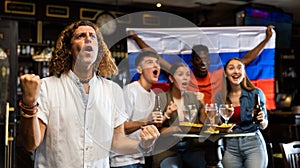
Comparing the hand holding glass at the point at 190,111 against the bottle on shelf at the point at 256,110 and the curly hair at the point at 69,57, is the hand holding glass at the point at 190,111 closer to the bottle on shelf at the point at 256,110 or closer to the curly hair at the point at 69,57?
the bottle on shelf at the point at 256,110

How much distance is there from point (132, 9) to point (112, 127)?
15.1ft

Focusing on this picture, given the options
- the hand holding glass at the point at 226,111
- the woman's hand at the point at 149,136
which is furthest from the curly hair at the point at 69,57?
the hand holding glass at the point at 226,111

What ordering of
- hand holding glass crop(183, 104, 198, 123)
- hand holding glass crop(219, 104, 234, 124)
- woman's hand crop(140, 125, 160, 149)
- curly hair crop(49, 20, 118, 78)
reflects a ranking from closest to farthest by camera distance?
woman's hand crop(140, 125, 160, 149) → curly hair crop(49, 20, 118, 78) → hand holding glass crop(183, 104, 198, 123) → hand holding glass crop(219, 104, 234, 124)

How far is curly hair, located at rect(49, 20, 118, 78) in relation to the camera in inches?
42.9

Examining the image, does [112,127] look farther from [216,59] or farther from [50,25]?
[50,25]

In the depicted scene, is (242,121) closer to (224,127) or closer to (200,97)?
(224,127)

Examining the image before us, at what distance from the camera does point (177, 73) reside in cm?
166

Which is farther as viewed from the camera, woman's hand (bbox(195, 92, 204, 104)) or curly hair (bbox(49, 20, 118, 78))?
woman's hand (bbox(195, 92, 204, 104))

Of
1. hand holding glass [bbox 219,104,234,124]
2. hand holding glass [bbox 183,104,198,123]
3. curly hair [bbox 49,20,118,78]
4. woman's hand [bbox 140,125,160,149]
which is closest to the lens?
woman's hand [bbox 140,125,160,149]

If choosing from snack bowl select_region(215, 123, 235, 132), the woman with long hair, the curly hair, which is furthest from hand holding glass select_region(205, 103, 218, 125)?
the curly hair

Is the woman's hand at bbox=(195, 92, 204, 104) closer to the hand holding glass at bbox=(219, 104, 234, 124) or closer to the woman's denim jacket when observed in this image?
the hand holding glass at bbox=(219, 104, 234, 124)

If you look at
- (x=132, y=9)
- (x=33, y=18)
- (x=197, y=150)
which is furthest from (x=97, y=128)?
(x=132, y=9)

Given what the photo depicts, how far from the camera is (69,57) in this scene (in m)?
1.12

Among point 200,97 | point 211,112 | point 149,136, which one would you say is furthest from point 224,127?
point 149,136
